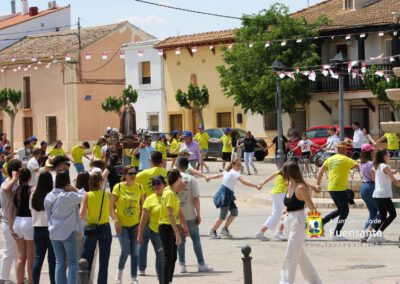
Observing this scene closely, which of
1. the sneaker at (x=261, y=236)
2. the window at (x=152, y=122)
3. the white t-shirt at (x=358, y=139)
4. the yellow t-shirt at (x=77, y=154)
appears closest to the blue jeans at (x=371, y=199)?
the sneaker at (x=261, y=236)

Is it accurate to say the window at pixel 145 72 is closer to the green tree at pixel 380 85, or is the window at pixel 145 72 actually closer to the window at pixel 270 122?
the window at pixel 270 122

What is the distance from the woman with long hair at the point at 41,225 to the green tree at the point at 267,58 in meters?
29.4

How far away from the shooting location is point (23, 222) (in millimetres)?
11922

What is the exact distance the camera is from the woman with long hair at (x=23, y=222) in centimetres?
1192

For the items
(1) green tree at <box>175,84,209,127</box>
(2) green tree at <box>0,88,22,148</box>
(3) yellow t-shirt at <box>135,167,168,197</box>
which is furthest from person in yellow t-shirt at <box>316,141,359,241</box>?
(2) green tree at <box>0,88,22,148</box>

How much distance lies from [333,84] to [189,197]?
29485 millimetres

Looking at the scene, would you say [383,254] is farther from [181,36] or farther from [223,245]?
[181,36]

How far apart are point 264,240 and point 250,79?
25.4 m

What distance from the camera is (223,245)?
16250 mm

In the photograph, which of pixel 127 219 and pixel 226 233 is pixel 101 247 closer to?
pixel 127 219

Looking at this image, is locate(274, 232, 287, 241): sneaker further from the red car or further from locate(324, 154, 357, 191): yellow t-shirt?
the red car

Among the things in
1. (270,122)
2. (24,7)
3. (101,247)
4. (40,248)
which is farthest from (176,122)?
(101,247)

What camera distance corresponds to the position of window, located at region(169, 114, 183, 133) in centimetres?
5011

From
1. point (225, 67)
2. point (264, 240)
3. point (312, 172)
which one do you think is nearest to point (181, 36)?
point (225, 67)
